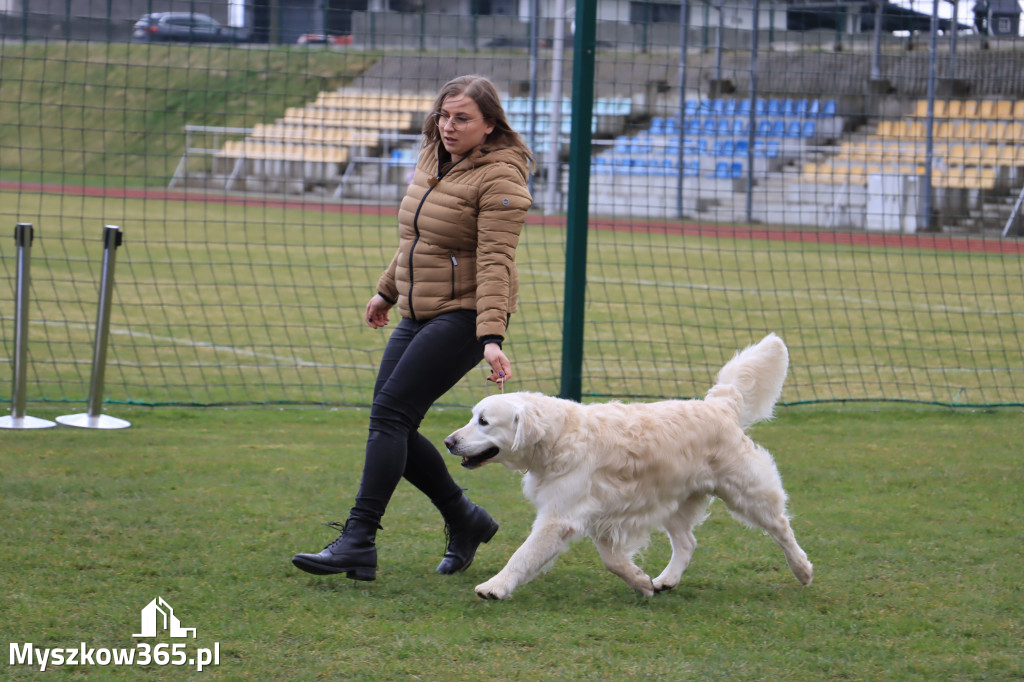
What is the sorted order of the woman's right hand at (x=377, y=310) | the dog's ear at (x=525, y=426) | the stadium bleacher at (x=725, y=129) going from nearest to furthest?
the dog's ear at (x=525, y=426)
the woman's right hand at (x=377, y=310)
the stadium bleacher at (x=725, y=129)

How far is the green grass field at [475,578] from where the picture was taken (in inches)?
132

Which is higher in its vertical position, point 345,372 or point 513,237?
point 513,237

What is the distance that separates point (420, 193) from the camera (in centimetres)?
415

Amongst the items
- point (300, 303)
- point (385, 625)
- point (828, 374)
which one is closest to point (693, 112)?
point (300, 303)

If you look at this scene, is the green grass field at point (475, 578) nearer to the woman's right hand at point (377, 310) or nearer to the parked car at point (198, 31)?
the woman's right hand at point (377, 310)

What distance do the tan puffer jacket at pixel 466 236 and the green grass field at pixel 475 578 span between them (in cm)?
105

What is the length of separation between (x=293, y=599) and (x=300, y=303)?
26.3 ft

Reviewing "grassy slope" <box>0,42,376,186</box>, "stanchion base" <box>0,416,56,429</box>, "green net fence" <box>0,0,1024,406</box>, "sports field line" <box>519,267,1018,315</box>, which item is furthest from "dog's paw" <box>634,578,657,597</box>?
"grassy slope" <box>0,42,376,186</box>

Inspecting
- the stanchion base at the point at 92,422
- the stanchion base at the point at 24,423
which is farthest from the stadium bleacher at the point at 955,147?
the stanchion base at the point at 24,423

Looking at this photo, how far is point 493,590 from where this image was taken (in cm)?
383

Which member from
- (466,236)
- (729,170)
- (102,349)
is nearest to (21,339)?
(102,349)

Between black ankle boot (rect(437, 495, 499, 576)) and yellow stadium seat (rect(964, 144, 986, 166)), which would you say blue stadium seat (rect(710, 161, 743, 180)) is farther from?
black ankle boot (rect(437, 495, 499, 576))

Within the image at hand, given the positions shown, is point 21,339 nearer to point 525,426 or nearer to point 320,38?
point 525,426

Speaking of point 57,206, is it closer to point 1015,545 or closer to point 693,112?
point 693,112
